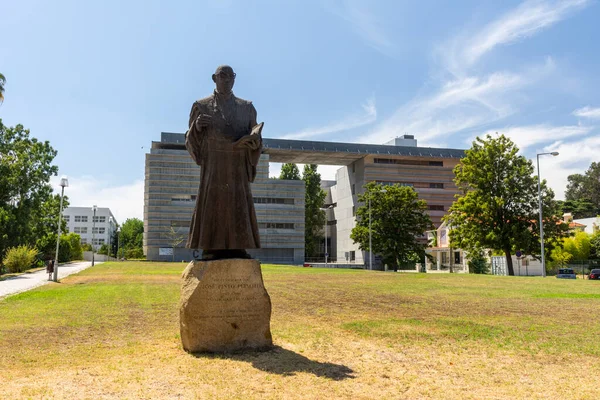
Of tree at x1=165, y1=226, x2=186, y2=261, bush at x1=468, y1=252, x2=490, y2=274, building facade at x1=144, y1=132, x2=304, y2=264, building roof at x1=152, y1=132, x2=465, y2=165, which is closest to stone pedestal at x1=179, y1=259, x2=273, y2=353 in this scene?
bush at x1=468, y1=252, x2=490, y2=274

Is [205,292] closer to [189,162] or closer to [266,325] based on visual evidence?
[266,325]

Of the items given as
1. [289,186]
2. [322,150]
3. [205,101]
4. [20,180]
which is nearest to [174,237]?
[289,186]

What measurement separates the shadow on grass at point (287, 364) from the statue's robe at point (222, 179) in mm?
1682

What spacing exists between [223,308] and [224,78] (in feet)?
12.4

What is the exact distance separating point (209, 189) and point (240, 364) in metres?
2.82

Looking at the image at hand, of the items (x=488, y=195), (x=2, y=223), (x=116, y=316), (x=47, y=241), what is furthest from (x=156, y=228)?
(x=116, y=316)

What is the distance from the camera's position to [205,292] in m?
7.15

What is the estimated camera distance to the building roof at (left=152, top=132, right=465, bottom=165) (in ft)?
249

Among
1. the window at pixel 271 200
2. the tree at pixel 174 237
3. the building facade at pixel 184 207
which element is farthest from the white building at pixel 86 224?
the window at pixel 271 200

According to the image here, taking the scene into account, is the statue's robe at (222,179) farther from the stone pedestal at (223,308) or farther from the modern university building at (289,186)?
the modern university building at (289,186)

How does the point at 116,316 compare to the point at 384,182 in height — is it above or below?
below

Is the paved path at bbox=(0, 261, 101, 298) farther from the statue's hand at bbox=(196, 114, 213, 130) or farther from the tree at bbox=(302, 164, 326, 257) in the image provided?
the tree at bbox=(302, 164, 326, 257)

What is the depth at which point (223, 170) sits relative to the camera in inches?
305

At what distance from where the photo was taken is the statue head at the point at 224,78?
7.98 metres
